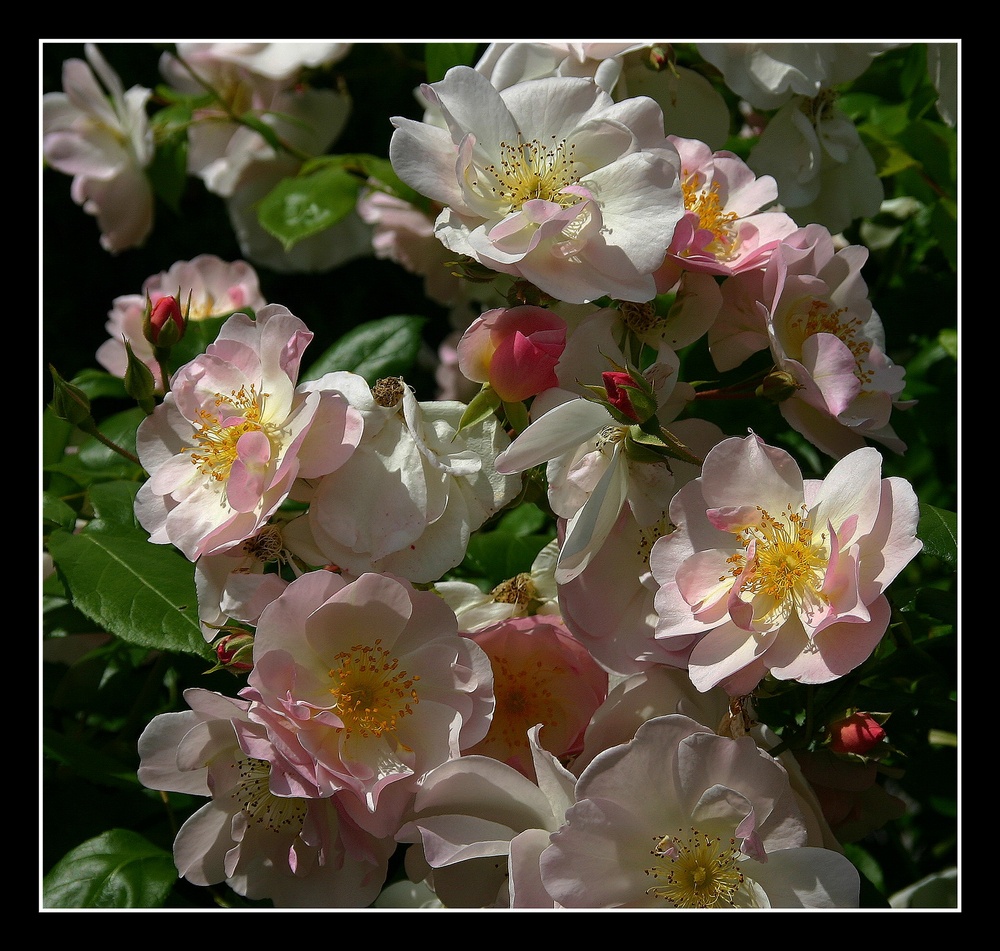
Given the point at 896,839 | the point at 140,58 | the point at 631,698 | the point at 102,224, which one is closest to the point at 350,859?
the point at 631,698

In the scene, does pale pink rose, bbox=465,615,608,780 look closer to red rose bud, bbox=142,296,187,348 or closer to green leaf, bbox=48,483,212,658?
green leaf, bbox=48,483,212,658

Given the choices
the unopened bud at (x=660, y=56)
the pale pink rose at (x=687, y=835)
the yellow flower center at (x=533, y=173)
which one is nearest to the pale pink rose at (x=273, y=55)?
the unopened bud at (x=660, y=56)

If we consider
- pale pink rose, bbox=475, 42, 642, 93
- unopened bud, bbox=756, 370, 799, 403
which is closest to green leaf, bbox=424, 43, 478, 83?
pale pink rose, bbox=475, 42, 642, 93

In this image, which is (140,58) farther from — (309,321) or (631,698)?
(631,698)

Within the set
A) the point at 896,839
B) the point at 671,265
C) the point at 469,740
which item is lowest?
the point at 896,839

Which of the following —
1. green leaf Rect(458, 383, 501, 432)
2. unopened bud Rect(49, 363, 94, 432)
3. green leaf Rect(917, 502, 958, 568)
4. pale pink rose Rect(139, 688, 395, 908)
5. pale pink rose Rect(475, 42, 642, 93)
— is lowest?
pale pink rose Rect(139, 688, 395, 908)

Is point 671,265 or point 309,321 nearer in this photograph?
point 671,265

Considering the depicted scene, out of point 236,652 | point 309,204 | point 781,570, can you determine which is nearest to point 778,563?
point 781,570
